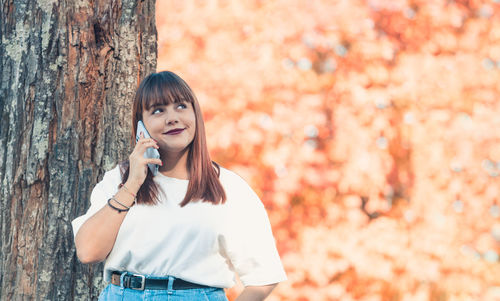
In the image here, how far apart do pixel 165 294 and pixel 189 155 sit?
53 cm

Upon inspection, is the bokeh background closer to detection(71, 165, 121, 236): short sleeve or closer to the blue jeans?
detection(71, 165, 121, 236): short sleeve

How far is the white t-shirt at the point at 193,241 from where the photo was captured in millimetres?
2143

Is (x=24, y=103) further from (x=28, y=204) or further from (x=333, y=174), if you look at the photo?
(x=333, y=174)

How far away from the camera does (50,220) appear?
2.83m

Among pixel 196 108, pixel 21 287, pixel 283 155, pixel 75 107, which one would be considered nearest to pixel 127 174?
pixel 196 108

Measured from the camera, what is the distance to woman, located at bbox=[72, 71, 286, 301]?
2143mm

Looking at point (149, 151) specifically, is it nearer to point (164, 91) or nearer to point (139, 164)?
point (139, 164)

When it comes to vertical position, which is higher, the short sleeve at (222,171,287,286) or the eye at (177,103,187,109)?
the eye at (177,103,187,109)

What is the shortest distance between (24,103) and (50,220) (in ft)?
1.83

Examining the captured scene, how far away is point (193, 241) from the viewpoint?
84.9 inches

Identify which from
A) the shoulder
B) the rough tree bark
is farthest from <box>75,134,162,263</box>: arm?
the rough tree bark

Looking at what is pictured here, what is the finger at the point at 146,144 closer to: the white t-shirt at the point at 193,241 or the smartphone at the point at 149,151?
the smartphone at the point at 149,151

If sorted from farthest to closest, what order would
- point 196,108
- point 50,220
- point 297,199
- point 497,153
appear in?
point 297,199
point 497,153
point 50,220
point 196,108

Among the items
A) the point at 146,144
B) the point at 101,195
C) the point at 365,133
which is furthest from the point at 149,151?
the point at 365,133
